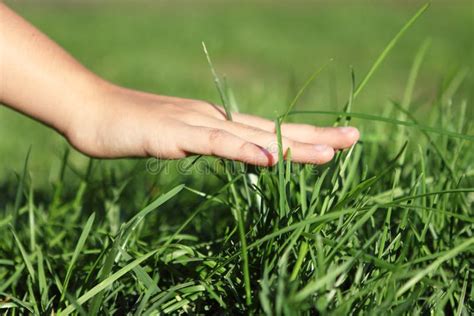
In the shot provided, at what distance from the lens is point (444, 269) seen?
1.27 meters

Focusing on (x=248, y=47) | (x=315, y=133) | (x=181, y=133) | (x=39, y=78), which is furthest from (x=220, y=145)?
(x=248, y=47)

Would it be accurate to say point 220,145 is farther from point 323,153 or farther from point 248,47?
point 248,47

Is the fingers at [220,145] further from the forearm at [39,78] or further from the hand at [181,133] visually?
the forearm at [39,78]

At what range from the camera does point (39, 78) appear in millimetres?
1461

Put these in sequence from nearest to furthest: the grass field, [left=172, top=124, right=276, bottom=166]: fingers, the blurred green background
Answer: the grass field
[left=172, top=124, right=276, bottom=166]: fingers
the blurred green background

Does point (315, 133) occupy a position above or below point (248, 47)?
above

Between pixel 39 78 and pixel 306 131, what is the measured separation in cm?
54

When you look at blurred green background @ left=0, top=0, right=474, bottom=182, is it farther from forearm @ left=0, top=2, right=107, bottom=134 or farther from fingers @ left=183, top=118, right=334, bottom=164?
fingers @ left=183, top=118, right=334, bottom=164

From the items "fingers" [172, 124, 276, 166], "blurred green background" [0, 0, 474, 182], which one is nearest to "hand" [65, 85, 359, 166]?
"fingers" [172, 124, 276, 166]

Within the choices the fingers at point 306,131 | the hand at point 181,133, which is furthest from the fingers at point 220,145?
the fingers at point 306,131

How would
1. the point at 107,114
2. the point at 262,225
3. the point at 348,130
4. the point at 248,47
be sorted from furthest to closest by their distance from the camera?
the point at 248,47, the point at 107,114, the point at 348,130, the point at 262,225

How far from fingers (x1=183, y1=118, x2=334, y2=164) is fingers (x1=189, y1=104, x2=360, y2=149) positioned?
65 millimetres

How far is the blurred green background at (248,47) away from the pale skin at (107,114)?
0.90 m

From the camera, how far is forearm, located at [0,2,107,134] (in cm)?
145
